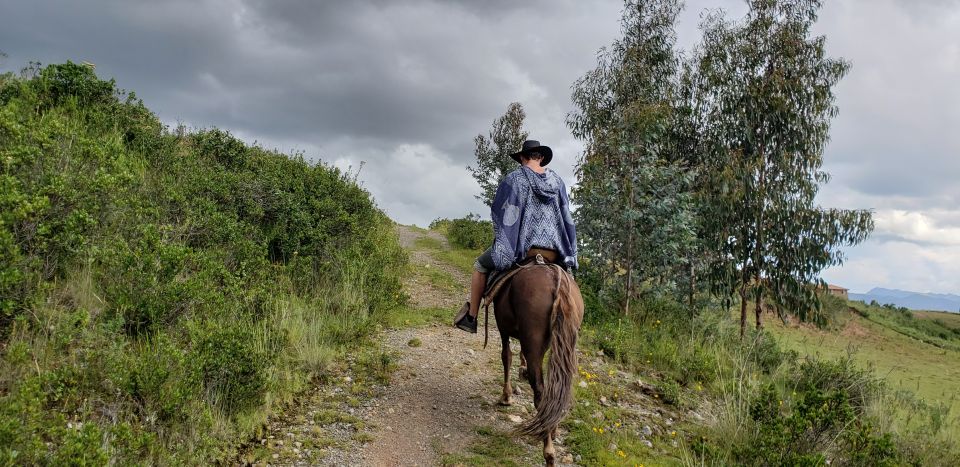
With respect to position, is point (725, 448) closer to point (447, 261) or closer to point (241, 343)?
point (241, 343)

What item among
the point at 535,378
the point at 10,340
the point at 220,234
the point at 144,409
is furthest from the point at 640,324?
the point at 10,340

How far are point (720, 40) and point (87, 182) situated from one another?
14.6 metres

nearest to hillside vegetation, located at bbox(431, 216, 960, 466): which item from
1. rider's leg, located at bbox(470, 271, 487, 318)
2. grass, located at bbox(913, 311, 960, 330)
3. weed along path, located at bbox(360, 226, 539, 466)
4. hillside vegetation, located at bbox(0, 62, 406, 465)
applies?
weed along path, located at bbox(360, 226, 539, 466)

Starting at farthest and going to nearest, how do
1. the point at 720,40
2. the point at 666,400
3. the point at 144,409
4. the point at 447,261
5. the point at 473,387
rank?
the point at 447,261, the point at 720,40, the point at 666,400, the point at 473,387, the point at 144,409

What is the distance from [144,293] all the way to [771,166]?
1350 centimetres

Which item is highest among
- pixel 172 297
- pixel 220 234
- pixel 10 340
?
pixel 220 234

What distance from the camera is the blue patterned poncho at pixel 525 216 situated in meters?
5.49

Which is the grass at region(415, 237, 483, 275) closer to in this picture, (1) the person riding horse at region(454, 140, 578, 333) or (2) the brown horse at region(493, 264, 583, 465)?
(1) the person riding horse at region(454, 140, 578, 333)

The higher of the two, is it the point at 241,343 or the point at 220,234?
the point at 220,234

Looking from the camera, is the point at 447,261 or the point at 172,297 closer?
the point at 172,297

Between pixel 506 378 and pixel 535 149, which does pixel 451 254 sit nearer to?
pixel 506 378

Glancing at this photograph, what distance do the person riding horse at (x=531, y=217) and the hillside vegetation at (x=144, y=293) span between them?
2.76 meters

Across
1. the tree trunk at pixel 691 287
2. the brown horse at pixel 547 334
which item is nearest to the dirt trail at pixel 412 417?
the brown horse at pixel 547 334

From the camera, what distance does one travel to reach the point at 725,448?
5.82m
